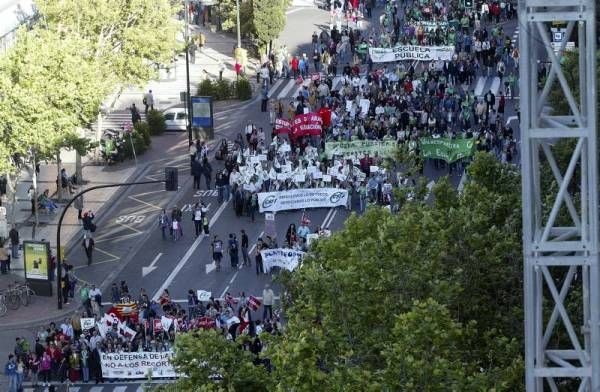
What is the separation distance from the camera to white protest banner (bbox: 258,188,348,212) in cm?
7044

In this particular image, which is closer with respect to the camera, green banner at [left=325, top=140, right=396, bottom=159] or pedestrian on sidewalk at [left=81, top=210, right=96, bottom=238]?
pedestrian on sidewalk at [left=81, top=210, right=96, bottom=238]

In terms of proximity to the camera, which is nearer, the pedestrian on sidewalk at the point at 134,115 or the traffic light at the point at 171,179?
the traffic light at the point at 171,179

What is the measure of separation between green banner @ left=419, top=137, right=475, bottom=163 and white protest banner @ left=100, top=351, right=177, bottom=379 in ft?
72.6

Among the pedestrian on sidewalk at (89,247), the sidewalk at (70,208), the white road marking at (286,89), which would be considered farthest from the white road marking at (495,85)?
the pedestrian on sidewalk at (89,247)

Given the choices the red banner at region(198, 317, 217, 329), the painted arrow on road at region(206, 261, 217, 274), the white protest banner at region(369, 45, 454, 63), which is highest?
the white protest banner at region(369, 45, 454, 63)

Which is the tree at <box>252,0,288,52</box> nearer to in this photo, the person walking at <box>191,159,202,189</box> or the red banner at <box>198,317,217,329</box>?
the person walking at <box>191,159,202,189</box>

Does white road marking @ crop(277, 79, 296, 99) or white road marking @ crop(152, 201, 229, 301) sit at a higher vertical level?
white road marking @ crop(277, 79, 296, 99)

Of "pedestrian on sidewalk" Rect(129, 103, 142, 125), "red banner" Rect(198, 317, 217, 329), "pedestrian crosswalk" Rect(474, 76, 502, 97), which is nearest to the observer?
"red banner" Rect(198, 317, 217, 329)

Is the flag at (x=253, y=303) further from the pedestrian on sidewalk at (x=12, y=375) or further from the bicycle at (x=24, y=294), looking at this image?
the bicycle at (x=24, y=294)

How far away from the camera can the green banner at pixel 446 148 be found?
72938 mm

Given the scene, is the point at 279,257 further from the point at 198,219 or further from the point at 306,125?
the point at 306,125

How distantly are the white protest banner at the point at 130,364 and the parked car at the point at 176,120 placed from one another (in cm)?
3197

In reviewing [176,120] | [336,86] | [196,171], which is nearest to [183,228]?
[196,171]

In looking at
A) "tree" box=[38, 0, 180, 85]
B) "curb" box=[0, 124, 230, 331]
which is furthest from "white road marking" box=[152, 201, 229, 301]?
"tree" box=[38, 0, 180, 85]
